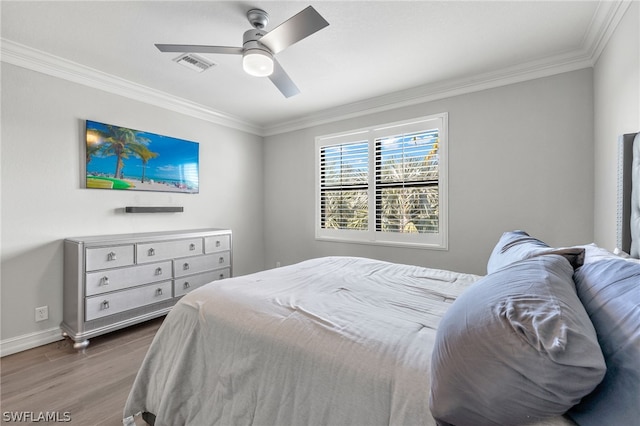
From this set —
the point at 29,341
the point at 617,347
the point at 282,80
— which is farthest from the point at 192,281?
the point at 617,347

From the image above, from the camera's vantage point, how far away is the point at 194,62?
259 centimetres

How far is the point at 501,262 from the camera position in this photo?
4.76 ft

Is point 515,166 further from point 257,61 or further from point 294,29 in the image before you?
point 257,61

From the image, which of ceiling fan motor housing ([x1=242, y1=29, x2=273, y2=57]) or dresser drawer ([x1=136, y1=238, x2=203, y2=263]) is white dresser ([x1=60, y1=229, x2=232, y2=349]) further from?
ceiling fan motor housing ([x1=242, y1=29, x2=273, y2=57])

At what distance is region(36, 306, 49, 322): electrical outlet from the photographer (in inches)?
98.9

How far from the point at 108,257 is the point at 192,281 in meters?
0.90

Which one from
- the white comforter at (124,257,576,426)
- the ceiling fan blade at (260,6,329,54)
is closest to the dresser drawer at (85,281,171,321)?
the white comforter at (124,257,576,426)

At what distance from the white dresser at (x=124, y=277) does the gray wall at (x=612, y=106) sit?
3745 mm

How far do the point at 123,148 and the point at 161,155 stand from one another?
39cm

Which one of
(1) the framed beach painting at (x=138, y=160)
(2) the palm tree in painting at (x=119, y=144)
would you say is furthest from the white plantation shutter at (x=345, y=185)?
(2) the palm tree in painting at (x=119, y=144)

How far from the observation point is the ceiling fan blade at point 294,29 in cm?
154

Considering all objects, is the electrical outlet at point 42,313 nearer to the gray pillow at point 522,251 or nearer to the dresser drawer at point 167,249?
the dresser drawer at point 167,249

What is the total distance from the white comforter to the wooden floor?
0.46 metres

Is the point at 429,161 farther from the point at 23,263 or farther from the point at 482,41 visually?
the point at 23,263
